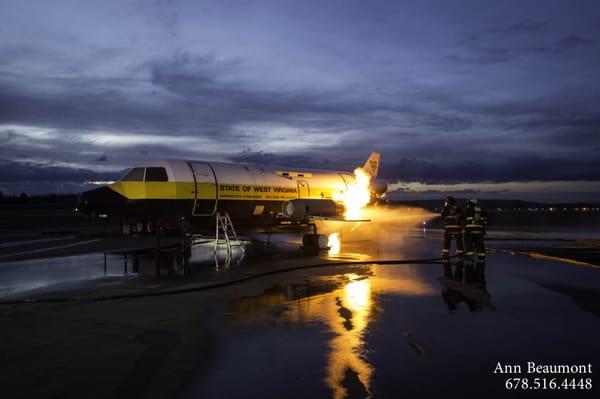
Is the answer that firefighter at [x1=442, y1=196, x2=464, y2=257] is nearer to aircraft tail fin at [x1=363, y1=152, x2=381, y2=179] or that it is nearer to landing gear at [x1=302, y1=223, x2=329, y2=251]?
landing gear at [x1=302, y1=223, x2=329, y2=251]

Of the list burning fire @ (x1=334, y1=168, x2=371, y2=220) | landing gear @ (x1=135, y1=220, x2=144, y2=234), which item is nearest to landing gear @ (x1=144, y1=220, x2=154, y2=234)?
landing gear @ (x1=135, y1=220, x2=144, y2=234)

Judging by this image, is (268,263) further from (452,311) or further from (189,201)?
(452,311)

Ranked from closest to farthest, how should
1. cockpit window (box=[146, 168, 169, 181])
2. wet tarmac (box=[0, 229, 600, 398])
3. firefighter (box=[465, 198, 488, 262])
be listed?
wet tarmac (box=[0, 229, 600, 398]), firefighter (box=[465, 198, 488, 262]), cockpit window (box=[146, 168, 169, 181])

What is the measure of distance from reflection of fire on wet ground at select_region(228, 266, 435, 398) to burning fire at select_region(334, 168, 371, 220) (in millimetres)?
13336

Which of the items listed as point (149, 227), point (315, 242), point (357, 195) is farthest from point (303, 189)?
point (149, 227)

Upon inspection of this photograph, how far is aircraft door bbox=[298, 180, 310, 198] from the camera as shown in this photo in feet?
92.2

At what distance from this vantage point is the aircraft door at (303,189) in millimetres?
28094

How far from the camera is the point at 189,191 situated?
886 inches

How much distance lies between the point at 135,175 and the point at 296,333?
15.4m

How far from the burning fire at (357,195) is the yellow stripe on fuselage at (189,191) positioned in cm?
506

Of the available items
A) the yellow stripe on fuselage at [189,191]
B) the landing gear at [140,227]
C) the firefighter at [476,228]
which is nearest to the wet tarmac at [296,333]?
the firefighter at [476,228]

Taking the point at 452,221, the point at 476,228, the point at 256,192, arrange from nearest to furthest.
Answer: the point at 476,228, the point at 452,221, the point at 256,192

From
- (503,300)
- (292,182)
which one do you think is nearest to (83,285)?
(503,300)

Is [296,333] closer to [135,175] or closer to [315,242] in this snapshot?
[315,242]
